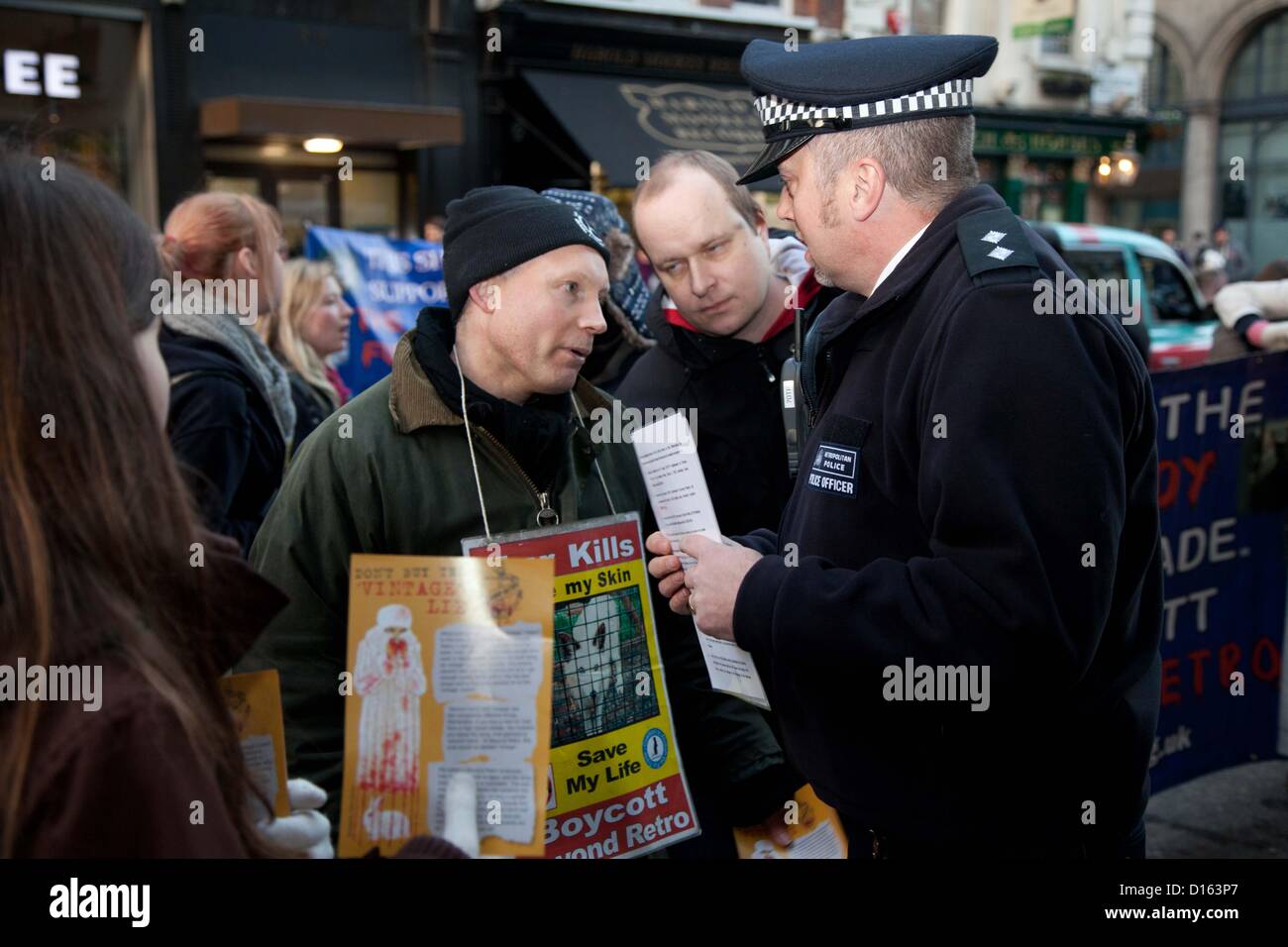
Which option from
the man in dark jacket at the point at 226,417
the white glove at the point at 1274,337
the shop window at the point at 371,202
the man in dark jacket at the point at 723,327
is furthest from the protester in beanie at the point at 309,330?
the shop window at the point at 371,202

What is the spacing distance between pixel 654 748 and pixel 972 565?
3.15ft

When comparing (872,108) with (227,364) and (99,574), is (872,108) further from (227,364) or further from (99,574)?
(227,364)

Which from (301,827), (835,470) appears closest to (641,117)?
(835,470)

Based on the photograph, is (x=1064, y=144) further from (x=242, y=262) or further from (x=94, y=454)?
(x=94, y=454)

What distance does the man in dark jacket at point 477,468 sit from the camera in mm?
2344

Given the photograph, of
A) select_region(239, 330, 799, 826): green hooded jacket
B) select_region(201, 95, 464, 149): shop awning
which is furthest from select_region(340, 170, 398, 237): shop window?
select_region(239, 330, 799, 826): green hooded jacket

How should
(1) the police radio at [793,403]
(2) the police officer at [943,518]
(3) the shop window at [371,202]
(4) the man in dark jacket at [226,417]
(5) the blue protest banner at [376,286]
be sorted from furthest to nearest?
(3) the shop window at [371,202]
(5) the blue protest banner at [376,286]
(4) the man in dark jacket at [226,417]
(1) the police radio at [793,403]
(2) the police officer at [943,518]

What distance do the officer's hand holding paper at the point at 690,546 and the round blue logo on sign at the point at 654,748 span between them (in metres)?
0.25

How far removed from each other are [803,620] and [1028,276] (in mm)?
619

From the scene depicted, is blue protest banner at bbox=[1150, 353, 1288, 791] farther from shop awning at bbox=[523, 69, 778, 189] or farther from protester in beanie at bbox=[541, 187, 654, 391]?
shop awning at bbox=[523, 69, 778, 189]

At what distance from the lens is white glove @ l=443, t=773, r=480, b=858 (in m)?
1.85

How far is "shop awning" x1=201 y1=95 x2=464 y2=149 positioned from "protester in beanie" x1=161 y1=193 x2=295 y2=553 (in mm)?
7855

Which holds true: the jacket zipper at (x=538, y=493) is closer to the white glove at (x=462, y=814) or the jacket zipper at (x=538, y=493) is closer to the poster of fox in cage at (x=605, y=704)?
the poster of fox in cage at (x=605, y=704)

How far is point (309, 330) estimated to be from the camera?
5234 millimetres
